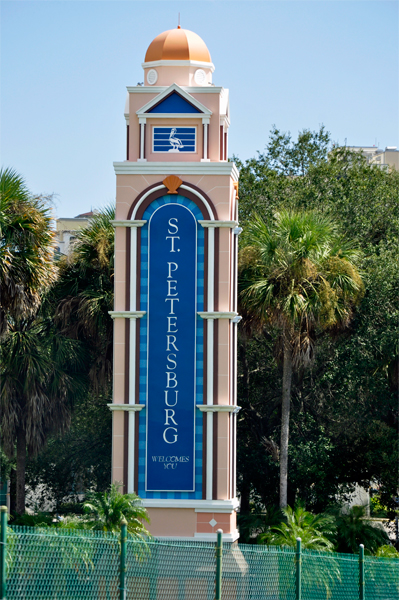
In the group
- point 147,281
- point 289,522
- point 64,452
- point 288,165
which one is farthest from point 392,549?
point 288,165

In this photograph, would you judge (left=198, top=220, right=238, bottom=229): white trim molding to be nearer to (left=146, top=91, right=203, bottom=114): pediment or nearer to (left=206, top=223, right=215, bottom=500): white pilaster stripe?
(left=206, top=223, right=215, bottom=500): white pilaster stripe

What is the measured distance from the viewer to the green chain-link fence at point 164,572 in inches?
513

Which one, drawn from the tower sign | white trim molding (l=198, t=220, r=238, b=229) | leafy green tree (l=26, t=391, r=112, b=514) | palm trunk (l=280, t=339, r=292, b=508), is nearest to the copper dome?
the tower sign

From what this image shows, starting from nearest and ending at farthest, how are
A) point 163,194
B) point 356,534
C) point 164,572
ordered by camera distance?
1. point 164,572
2. point 163,194
3. point 356,534

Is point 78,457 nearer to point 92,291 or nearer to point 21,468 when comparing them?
point 21,468

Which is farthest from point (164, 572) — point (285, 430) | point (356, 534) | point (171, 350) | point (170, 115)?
point (170, 115)

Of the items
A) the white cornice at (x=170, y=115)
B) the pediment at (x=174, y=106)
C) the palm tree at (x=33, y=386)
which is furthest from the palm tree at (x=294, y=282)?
the palm tree at (x=33, y=386)

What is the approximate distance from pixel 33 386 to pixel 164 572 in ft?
35.9

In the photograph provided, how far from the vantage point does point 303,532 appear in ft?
66.6

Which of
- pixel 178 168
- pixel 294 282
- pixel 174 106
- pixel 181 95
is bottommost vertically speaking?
pixel 294 282

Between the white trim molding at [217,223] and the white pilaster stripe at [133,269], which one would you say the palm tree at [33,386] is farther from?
the white trim molding at [217,223]

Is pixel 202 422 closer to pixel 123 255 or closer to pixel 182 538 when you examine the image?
pixel 182 538

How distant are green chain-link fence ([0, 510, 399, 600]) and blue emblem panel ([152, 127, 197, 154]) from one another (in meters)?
9.25

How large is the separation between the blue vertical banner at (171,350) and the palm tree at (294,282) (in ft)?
11.0
